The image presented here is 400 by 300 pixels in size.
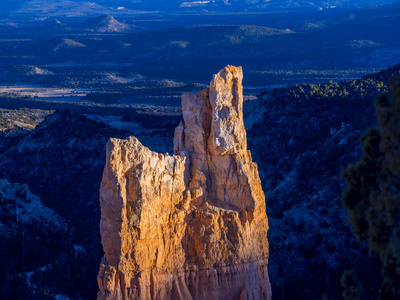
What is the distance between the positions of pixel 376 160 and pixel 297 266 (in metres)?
16.5

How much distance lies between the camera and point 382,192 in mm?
13414

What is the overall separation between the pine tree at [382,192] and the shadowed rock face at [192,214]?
541cm

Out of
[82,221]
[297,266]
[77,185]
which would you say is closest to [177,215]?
[297,266]

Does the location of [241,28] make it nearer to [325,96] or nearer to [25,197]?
[325,96]

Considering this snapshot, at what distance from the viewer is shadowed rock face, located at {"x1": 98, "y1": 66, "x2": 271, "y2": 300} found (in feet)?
59.0

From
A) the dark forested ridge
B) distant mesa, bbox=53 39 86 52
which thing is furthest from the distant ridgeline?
distant mesa, bbox=53 39 86 52

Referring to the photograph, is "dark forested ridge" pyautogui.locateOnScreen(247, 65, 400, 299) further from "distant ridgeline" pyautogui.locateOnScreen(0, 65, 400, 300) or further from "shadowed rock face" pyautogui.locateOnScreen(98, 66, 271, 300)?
"shadowed rock face" pyautogui.locateOnScreen(98, 66, 271, 300)

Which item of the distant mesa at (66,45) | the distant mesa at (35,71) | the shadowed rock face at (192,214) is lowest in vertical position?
the distant mesa at (35,71)

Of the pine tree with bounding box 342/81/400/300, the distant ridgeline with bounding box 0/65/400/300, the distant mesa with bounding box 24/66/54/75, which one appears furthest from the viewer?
the distant mesa with bounding box 24/66/54/75

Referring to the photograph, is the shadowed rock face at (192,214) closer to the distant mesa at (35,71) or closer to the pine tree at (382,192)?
the pine tree at (382,192)

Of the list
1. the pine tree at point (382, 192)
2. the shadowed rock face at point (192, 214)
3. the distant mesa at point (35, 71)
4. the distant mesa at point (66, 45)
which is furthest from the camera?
the distant mesa at point (66, 45)

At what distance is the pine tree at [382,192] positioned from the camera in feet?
43.3

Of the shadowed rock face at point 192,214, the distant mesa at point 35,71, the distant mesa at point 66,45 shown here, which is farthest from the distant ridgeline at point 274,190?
the distant mesa at point 66,45

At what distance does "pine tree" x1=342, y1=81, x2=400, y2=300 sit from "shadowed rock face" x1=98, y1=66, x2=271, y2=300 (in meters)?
5.41
